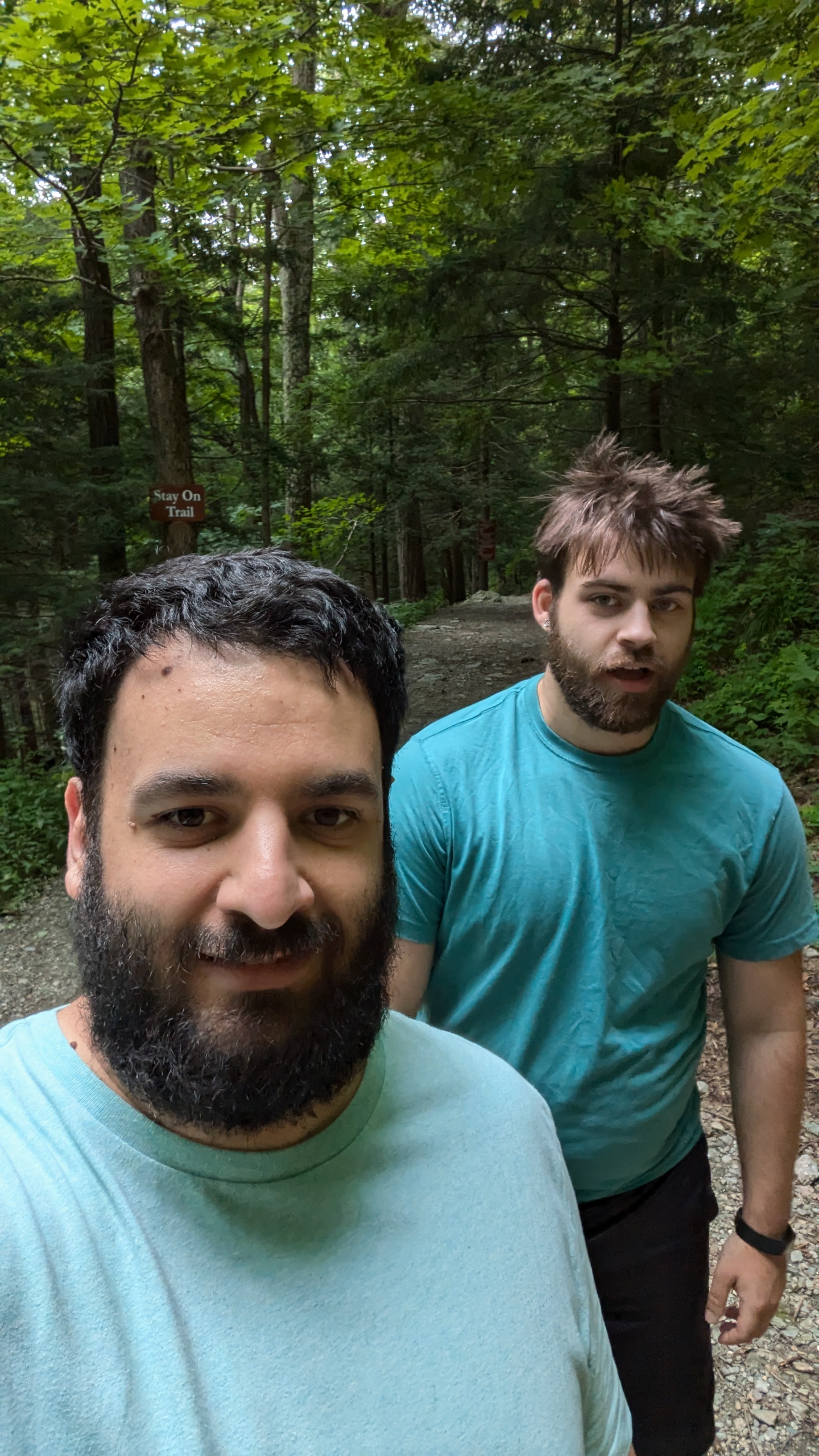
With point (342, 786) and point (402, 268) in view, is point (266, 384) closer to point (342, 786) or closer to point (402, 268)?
point (402, 268)

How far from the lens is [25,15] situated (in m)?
4.60

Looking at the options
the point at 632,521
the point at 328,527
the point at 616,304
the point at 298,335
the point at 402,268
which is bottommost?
the point at 632,521

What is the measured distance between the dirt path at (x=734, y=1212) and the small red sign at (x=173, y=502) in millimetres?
2706

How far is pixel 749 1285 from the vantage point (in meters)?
1.77

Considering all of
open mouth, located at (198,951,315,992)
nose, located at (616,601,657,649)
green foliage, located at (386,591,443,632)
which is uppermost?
nose, located at (616,601,657,649)

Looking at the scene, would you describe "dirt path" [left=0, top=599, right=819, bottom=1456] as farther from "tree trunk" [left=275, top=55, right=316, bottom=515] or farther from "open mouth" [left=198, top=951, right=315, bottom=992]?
"tree trunk" [left=275, top=55, right=316, bottom=515]

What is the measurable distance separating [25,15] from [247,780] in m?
5.72

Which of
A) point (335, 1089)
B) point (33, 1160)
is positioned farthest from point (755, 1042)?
point (33, 1160)

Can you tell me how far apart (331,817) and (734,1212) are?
3.02 m

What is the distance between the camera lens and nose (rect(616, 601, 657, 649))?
164 centimetres

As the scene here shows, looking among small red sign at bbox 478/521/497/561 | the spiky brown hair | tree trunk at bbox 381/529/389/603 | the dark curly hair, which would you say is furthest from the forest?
tree trunk at bbox 381/529/389/603

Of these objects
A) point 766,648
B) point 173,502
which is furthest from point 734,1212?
point 766,648

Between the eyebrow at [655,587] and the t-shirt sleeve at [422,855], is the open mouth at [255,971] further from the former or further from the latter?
the eyebrow at [655,587]

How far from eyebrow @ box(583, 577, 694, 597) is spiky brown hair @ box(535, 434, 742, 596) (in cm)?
3
